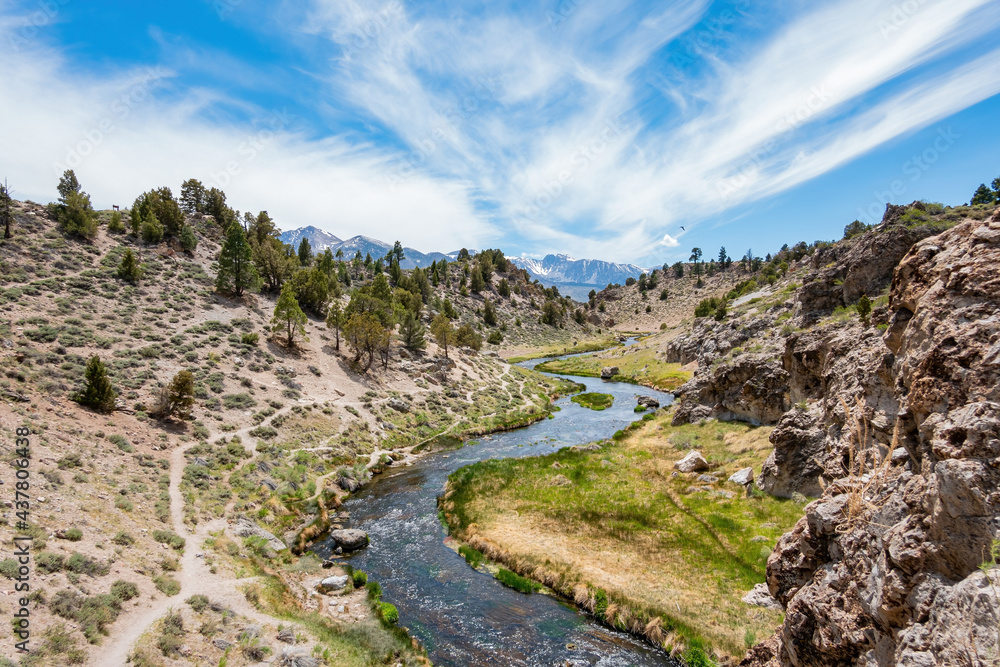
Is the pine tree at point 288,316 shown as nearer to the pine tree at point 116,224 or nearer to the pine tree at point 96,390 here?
the pine tree at point 96,390

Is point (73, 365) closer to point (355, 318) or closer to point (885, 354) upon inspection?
Result: point (355, 318)

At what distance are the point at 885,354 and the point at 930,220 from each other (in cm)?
2546

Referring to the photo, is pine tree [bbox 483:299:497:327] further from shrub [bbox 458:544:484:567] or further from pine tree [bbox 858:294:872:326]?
shrub [bbox 458:544:484:567]

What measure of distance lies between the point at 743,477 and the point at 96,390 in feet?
156

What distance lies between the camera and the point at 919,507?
8172mm

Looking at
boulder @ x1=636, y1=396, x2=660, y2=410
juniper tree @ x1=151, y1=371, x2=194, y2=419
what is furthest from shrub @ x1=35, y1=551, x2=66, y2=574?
boulder @ x1=636, y1=396, x2=660, y2=410

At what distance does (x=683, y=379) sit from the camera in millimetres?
76625

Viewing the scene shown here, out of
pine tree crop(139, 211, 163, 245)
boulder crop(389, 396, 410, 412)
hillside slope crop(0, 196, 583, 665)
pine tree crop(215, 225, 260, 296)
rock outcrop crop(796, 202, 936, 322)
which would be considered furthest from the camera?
pine tree crop(139, 211, 163, 245)

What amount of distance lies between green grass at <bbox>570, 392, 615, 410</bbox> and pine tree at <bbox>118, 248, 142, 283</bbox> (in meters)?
65.6

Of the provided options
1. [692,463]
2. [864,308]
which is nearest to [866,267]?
[864,308]

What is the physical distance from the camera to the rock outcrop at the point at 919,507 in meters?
6.97

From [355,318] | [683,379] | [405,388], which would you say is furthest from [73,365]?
[683,379]

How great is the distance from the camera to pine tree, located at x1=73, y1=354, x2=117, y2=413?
30.8m

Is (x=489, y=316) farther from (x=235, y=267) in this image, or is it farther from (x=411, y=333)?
(x=235, y=267)
